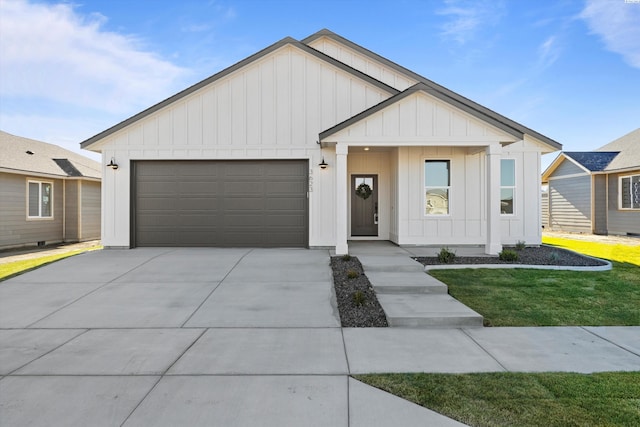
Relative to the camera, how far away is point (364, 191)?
40.6ft

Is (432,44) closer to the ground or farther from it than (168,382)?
farther from it

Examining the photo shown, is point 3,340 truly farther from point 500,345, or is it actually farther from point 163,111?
point 163,111

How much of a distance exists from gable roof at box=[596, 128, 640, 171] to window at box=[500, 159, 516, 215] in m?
8.25

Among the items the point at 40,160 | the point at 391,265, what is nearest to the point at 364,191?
the point at 391,265

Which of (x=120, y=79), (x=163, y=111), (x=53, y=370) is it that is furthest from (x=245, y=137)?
(x=120, y=79)

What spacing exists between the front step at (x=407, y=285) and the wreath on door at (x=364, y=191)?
560cm

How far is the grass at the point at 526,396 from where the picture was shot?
2.70 meters

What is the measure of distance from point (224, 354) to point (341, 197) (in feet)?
18.7

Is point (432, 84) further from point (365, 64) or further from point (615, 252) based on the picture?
point (615, 252)

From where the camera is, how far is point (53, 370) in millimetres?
3598

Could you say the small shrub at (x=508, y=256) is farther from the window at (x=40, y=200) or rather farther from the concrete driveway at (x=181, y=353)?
the window at (x=40, y=200)

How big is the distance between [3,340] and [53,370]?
61.1 inches

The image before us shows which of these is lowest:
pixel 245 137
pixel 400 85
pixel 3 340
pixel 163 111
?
pixel 3 340

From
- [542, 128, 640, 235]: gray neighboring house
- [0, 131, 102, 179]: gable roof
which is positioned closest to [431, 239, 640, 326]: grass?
[542, 128, 640, 235]: gray neighboring house
